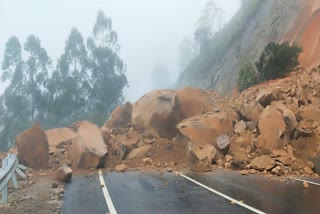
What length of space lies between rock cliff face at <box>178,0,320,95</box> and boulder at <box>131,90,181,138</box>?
32.3 ft

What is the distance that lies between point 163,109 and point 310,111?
24.4 feet

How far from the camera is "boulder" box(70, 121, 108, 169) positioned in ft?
55.9

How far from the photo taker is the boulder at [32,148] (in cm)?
1767

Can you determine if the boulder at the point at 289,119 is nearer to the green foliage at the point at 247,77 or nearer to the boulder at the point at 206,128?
the boulder at the point at 206,128

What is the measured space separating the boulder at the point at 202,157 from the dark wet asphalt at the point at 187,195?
966mm

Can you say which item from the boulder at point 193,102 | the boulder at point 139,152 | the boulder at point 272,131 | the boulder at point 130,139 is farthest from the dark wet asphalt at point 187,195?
the boulder at point 193,102

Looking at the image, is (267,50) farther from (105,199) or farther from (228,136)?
(105,199)

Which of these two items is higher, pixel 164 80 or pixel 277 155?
pixel 164 80

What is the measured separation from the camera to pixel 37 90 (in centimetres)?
6275

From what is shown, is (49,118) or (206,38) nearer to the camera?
(49,118)

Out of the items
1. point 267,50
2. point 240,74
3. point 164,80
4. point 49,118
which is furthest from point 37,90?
point 164,80

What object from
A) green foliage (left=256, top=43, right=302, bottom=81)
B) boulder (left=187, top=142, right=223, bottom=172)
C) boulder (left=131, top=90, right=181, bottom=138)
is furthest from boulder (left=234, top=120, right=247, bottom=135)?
green foliage (left=256, top=43, right=302, bottom=81)

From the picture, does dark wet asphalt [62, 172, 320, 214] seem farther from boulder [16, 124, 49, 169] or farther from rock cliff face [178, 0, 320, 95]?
rock cliff face [178, 0, 320, 95]

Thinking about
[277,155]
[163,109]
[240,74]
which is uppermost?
[240,74]
